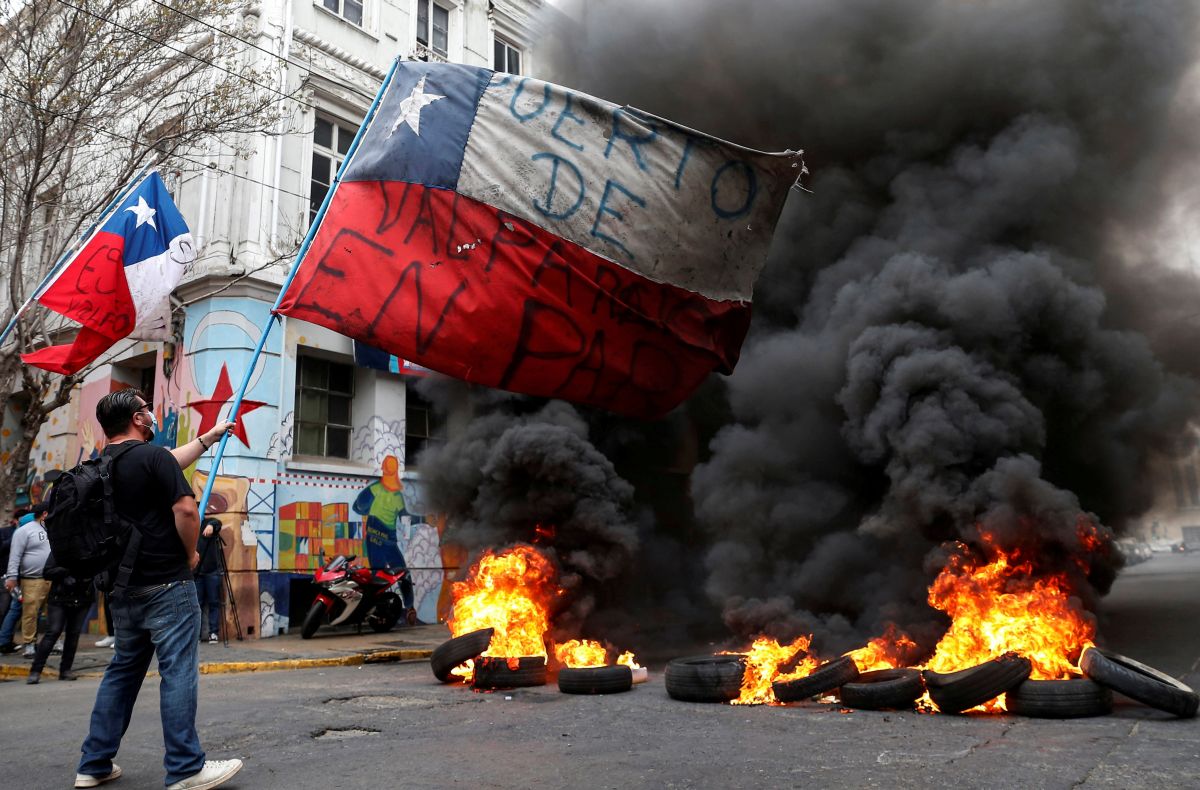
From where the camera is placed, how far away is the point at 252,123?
456 inches

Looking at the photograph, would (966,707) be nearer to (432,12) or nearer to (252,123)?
(252,123)

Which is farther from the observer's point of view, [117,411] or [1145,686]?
[1145,686]

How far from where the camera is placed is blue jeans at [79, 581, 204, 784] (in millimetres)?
3635

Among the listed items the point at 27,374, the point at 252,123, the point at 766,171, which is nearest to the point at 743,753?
the point at 766,171

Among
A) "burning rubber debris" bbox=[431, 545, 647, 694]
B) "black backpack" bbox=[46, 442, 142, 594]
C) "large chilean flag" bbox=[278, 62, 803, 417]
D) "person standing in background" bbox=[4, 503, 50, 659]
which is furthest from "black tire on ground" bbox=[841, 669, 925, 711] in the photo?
"person standing in background" bbox=[4, 503, 50, 659]

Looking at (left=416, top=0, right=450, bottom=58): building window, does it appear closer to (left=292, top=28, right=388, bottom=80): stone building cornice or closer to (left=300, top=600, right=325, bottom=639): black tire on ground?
(left=292, top=28, right=388, bottom=80): stone building cornice

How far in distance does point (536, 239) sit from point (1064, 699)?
176 inches

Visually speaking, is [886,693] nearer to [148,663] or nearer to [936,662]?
[936,662]

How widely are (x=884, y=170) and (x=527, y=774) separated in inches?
300

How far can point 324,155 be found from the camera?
13.9m

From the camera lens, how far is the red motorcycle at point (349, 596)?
11219mm

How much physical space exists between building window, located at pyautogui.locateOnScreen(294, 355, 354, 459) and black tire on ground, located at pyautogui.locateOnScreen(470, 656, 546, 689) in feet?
24.1

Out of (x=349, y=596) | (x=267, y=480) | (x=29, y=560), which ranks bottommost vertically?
(x=349, y=596)

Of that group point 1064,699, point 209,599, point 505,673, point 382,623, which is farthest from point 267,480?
point 1064,699
